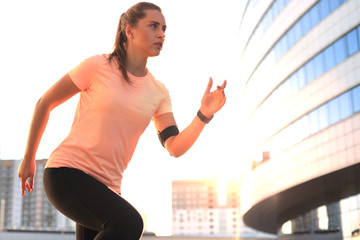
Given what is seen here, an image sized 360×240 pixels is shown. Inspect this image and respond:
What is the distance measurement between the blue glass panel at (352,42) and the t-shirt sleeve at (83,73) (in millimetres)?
25437

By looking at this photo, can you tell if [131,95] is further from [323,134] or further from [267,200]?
[267,200]

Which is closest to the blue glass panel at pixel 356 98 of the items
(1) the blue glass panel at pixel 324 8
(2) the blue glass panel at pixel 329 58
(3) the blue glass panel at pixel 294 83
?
(2) the blue glass panel at pixel 329 58

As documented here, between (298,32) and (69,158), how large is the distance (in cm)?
3170

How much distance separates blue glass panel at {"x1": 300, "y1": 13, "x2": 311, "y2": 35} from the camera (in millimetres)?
31569

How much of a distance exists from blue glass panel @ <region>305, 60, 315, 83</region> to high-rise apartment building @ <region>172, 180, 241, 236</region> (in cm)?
14797

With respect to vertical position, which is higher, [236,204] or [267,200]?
[236,204]

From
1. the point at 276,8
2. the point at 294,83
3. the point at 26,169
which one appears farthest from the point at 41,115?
the point at 276,8

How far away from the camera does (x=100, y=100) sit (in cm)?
289

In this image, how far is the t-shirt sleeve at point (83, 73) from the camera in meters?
2.95

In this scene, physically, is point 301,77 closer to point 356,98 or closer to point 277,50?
point 277,50

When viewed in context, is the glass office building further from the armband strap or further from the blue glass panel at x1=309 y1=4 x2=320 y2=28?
the armband strap

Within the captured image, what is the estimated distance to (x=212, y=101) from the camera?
3.24 m

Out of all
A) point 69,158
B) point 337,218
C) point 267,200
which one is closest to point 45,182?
point 69,158

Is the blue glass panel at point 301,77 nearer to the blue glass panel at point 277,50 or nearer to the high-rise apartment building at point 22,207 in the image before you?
the blue glass panel at point 277,50
